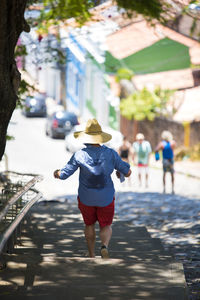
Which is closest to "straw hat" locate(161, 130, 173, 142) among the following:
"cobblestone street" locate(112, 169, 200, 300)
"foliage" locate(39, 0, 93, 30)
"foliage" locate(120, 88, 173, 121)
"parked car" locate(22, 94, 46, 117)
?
"cobblestone street" locate(112, 169, 200, 300)

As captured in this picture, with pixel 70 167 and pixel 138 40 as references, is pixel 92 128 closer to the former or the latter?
pixel 70 167

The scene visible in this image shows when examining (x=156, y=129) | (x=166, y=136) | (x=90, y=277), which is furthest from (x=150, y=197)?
(x=156, y=129)

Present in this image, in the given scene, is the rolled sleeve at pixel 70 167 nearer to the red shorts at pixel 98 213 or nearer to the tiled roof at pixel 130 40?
the red shorts at pixel 98 213

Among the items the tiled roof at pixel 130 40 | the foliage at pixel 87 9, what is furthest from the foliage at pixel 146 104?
the foliage at pixel 87 9

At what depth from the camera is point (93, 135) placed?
8031mm

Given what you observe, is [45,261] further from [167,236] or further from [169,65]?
[169,65]

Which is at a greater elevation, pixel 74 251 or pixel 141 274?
pixel 141 274

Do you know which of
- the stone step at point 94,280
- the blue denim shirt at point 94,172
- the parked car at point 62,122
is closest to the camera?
the stone step at point 94,280

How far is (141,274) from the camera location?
656cm

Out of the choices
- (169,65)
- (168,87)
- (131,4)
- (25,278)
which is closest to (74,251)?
(25,278)

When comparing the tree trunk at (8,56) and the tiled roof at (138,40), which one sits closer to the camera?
the tree trunk at (8,56)

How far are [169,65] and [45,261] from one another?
37501 millimetres

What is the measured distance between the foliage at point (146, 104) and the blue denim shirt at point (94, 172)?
31529 mm

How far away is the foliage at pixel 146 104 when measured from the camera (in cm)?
3950
